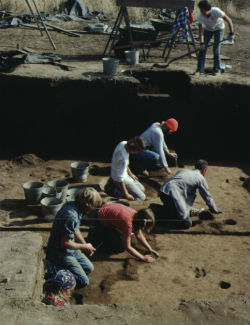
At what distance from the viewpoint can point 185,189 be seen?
7691 mm

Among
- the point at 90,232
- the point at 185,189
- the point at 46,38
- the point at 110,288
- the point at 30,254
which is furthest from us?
the point at 46,38

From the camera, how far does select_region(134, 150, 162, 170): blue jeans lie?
950 cm

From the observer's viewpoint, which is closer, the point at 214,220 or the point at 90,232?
the point at 90,232

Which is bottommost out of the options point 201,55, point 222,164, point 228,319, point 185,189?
point 222,164

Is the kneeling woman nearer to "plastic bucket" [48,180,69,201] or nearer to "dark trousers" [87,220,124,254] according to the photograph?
"dark trousers" [87,220,124,254]

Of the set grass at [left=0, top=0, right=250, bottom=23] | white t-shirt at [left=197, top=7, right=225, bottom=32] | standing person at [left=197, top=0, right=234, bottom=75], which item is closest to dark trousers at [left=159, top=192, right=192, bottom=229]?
standing person at [left=197, top=0, right=234, bottom=75]

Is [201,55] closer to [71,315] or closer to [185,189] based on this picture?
[185,189]

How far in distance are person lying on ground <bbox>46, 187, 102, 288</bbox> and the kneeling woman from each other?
0.63 meters

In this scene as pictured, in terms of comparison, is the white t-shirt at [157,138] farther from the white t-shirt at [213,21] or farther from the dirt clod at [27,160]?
the white t-shirt at [213,21]

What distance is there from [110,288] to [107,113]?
5183 millimetres

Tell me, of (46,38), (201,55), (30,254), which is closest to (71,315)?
(30,254)

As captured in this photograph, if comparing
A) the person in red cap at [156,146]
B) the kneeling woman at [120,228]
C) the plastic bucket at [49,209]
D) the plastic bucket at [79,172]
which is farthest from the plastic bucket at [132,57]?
the kneeling woman at [120,228]

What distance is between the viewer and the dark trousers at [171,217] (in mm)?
7664

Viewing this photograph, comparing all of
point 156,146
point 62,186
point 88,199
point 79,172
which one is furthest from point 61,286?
point 156,146
